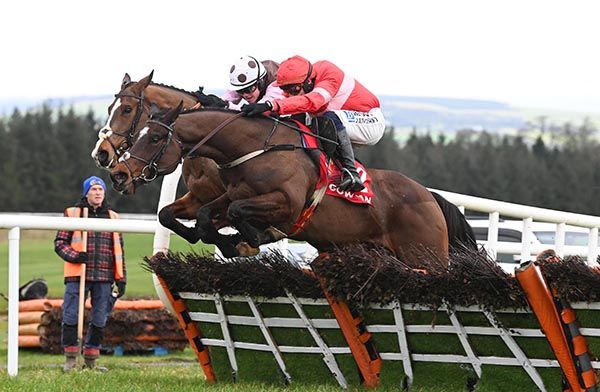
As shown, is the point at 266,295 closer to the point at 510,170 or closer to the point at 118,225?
the point at 118,225

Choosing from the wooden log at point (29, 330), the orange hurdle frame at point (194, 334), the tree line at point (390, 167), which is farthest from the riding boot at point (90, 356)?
the tree line at point (390, 167)

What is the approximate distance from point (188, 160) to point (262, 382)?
6.64 feet

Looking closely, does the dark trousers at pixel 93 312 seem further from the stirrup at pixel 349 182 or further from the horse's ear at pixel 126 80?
the stirrup at pixel 349 182

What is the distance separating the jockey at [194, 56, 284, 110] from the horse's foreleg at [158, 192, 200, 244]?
737 mm

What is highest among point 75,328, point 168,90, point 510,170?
point 168,90

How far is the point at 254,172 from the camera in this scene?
800 cm

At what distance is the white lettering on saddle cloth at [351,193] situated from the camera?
27.3ft

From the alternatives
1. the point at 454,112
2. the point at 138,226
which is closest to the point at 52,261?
the point at 138,226

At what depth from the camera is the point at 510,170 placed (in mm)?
58375

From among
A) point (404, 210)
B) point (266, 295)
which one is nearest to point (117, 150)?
point (266, 295)

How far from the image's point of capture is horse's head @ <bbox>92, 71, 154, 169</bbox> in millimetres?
8004

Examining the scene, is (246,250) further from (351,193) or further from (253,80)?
(253,80)

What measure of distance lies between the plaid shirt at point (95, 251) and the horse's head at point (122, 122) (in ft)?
5.52

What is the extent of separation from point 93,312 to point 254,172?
253cm
